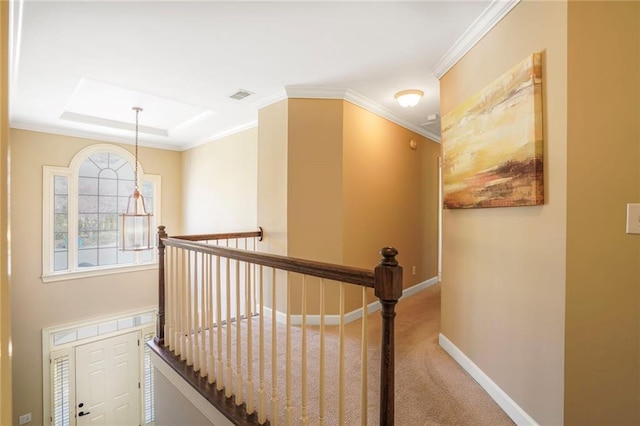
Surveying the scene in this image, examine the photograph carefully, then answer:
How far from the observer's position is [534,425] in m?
1.51

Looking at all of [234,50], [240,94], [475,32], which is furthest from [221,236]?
[475,32]

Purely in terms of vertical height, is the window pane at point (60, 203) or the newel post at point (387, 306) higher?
the window pane at point (60, 203)

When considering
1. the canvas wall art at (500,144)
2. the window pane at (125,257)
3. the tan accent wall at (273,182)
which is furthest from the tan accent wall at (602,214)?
the window pane at (125,257)

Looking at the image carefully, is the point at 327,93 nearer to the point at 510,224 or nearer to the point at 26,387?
the point at 510,224

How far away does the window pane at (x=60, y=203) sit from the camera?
4.34 meters

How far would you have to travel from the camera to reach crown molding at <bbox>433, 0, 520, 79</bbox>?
68.3 inches

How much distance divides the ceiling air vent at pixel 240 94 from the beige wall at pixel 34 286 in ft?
10.1

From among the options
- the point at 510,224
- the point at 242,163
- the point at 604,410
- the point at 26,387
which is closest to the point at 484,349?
the point at 604,410

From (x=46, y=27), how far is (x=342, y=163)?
2452 mm

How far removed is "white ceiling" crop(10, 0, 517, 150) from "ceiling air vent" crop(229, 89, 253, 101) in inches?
2.6

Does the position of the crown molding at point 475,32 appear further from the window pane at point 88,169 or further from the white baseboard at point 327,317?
the window pane at point 88,169

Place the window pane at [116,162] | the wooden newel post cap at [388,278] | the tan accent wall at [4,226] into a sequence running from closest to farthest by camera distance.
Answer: the tan accent wall at [4,226] < the wooden newel post cap at [388,278] < the window pane at [116,162]

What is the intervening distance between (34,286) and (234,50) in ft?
14.5

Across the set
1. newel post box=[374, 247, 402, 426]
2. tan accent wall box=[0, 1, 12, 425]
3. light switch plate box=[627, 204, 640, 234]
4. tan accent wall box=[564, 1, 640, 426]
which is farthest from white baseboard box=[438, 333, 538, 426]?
tan accent wall box=[0, 1, 12, 425]
